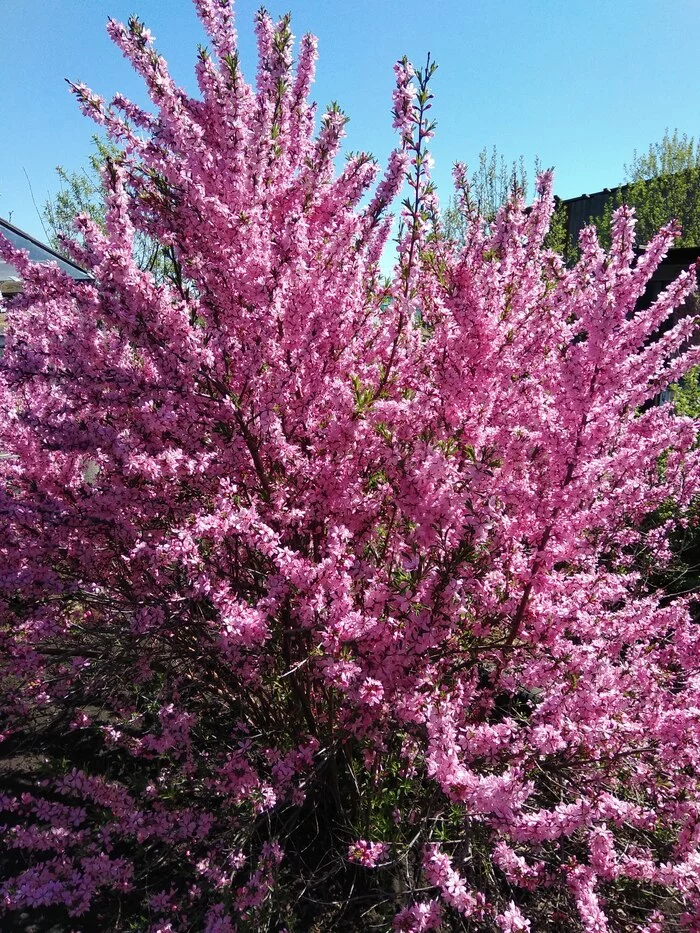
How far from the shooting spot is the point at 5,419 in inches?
163

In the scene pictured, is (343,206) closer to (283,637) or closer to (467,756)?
(283,637)

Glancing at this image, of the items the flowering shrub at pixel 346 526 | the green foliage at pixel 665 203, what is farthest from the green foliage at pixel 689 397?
the green foliage at pixel 665 203

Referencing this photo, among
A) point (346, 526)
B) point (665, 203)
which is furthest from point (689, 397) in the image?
point (665, 203)

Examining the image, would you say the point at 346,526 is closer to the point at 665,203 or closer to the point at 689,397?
the point at 689,397

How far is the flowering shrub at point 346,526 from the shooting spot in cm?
246

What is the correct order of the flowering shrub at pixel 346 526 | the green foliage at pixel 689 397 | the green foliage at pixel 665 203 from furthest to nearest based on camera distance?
the green foliage at pixel 665 203
the green foliage at pixel 689 397
the flowering shrub at pixel 346 526

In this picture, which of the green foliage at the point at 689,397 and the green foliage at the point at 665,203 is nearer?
the green foliage at the point at 689,397

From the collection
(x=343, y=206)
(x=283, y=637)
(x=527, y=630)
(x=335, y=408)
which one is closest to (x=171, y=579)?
(x=283, y=637)

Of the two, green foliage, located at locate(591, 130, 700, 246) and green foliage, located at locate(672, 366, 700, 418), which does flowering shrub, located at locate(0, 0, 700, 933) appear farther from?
green foliage, located at locate(591, 130, 700, 246)

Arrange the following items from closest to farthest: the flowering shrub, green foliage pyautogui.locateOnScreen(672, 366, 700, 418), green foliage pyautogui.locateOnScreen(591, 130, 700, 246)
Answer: the flowering shrub < green foliage pyautogui.locateOnScreen(672, 366, 700, 418) < green foliage pyautogui.locateOnScreen(591, 130, 700, 246)

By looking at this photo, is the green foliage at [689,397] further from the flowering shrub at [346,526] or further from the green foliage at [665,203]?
the green foliage at [665,203]

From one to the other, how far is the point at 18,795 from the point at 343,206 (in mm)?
4440

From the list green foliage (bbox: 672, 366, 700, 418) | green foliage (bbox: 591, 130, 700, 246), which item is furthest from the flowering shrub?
green foliage (bbox: 591, 130, 700, 246)

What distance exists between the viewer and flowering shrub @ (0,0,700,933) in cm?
246
